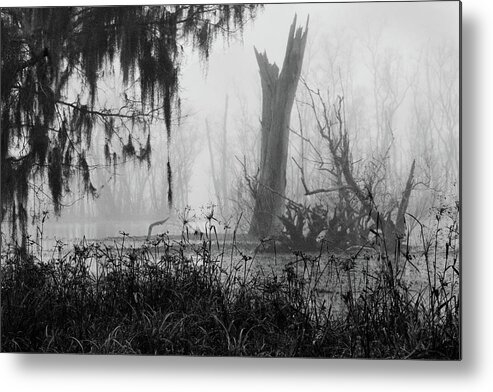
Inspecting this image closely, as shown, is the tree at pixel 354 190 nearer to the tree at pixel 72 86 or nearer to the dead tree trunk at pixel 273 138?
the dead tree trunk at pixel 273 138

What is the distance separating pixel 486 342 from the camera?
13.8 feet

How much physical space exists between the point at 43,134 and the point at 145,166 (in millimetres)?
499

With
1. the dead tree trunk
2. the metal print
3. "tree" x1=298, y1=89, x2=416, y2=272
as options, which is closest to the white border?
the metal print

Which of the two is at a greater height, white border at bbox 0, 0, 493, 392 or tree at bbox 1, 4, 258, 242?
tree at bbox 1, 4, 258, 242

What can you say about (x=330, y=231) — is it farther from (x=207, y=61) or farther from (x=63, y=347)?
(x=63, y=347)

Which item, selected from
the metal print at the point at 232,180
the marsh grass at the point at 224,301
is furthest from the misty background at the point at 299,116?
the marsh grass at the point at 224,301

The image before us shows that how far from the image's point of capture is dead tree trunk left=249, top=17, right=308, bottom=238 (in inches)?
168

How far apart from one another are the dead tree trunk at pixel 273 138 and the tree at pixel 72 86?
0.41 metres

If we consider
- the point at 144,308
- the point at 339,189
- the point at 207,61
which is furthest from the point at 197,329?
the point at 207,61


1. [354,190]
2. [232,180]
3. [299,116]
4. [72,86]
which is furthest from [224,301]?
[72,86]

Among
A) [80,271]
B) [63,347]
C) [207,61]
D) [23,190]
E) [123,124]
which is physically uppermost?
[207,61]

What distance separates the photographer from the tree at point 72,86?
4.36 m

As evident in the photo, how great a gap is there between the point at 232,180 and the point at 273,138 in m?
0.27

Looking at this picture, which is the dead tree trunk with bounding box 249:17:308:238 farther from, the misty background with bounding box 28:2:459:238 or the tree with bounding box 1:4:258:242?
the tree with bounding box 1:4:258:242
